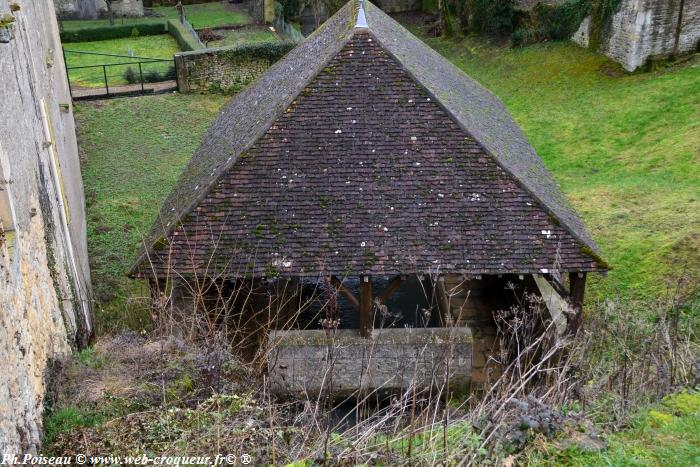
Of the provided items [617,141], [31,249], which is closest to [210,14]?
[617,141]

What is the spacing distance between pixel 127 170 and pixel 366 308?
9349 mm

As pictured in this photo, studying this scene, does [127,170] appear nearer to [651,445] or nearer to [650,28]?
[651,445]

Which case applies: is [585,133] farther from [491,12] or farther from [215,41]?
[215,41]

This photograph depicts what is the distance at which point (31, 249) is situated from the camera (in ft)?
20.9

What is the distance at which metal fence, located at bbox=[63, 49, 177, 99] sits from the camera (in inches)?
834

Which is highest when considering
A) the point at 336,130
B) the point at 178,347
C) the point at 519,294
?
the point at 336,130

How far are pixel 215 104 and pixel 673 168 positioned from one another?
1266 cm

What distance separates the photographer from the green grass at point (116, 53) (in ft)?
74.6

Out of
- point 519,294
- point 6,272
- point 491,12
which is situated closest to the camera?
point 6,272

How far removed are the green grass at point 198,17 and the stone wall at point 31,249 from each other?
19.0m

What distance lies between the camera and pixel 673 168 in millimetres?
15203

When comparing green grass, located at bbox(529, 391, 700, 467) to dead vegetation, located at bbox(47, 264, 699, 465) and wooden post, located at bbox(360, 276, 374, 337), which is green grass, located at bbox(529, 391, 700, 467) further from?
wooden post, located at bbox(360, 276, 374, 337)

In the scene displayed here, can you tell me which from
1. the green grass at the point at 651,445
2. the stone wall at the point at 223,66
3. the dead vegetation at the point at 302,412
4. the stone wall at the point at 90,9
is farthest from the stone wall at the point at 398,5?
the green grass at the point at 651,445

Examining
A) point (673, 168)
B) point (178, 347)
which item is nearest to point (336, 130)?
point (178, 347)
